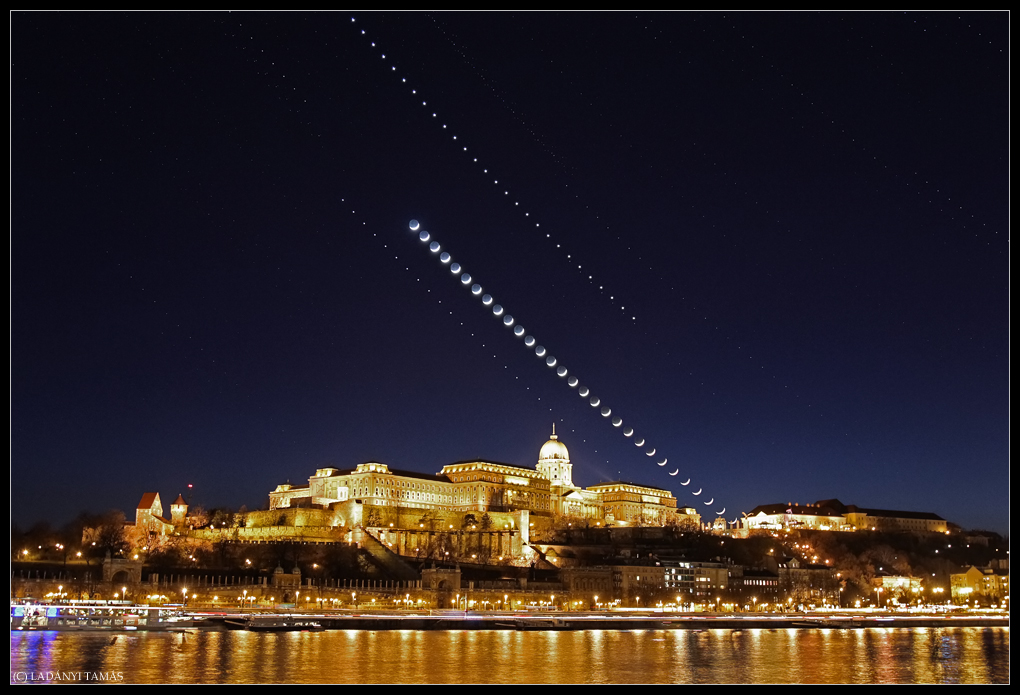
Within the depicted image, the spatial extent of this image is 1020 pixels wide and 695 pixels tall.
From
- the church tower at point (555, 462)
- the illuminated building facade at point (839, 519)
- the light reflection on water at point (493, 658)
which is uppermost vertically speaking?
the church tower at point (555, 462)

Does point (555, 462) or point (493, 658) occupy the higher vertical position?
point (555, 462)

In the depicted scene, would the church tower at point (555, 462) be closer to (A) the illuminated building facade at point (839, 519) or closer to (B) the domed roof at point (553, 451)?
(B) the domed roof at point (553, 451)

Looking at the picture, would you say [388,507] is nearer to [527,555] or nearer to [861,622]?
[527,555]

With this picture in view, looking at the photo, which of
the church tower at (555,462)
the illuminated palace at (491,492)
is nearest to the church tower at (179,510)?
the illuminated palace at (491,492)

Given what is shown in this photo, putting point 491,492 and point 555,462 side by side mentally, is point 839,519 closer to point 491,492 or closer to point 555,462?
point 555,462

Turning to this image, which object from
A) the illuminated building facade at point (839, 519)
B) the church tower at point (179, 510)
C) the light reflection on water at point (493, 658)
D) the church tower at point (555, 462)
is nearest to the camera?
the light reflection on water at point (493, 658)

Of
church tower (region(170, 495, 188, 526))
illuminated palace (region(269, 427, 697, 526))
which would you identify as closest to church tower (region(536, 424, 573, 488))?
illuminated palace (region(269, 427, 697, 526))

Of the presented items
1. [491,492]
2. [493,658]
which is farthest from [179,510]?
[493,658]
